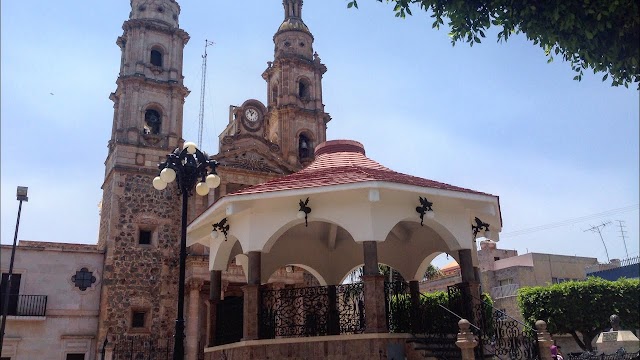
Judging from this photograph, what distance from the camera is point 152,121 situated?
3231cm

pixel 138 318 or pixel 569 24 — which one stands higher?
pixel 569 24

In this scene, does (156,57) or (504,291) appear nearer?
(156,57)

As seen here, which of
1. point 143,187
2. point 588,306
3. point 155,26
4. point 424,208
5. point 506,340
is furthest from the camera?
point 155,26

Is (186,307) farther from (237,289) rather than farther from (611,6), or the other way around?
(611,6)

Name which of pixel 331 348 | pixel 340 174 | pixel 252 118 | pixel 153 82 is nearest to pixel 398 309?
pixel 331 348

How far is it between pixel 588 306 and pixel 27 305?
29.2m

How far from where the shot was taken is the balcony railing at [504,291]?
41719 mm

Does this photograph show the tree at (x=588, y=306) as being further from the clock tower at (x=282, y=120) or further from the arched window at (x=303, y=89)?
the arched window at (x=303, y=89)

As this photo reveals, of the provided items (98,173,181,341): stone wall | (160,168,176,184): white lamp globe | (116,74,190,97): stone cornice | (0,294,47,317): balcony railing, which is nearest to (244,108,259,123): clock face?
(116,74,190,97): stone cornice

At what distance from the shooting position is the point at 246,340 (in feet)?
38.9

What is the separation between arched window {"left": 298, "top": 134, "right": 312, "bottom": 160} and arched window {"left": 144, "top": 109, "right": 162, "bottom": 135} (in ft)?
29.9

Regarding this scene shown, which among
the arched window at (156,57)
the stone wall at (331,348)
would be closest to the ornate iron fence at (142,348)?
the arched window at (156,57)

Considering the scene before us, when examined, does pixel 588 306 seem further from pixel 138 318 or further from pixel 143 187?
pixel 143 187

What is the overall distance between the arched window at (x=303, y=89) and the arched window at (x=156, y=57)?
30.4 ft
